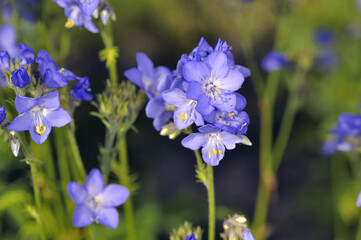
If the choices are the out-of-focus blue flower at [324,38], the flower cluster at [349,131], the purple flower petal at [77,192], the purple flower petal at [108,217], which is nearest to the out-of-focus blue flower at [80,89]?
the purple flower petal at [77,192]

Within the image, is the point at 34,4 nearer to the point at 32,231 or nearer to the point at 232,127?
the point at 32,231

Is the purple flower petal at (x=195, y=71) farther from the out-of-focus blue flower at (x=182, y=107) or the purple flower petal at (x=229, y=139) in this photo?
the purple flower petal at (x=229, y=139)

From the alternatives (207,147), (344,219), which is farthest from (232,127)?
(344,219)

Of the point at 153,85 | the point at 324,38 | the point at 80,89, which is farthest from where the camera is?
the point at 324,38

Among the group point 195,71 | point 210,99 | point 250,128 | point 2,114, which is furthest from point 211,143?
point 250,128

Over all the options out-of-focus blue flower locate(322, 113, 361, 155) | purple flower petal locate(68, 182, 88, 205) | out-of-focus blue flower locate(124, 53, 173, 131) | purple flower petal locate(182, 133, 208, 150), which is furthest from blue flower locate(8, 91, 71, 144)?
out-of-focus blue flower locate(322, 113, 361, 155)

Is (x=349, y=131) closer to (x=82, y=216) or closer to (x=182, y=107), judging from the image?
(x=182, y=107)
